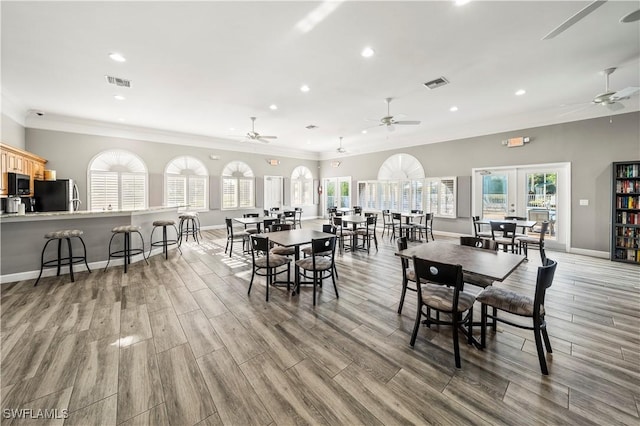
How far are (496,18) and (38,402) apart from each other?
557 cm

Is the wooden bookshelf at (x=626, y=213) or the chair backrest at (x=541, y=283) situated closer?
the chair backrest at (x=541, y=283)

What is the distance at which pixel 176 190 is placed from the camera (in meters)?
8.73

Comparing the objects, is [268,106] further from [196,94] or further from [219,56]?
[219,56]

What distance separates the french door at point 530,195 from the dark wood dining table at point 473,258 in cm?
506

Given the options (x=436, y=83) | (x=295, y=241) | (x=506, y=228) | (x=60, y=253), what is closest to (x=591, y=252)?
(x=506, y=228)

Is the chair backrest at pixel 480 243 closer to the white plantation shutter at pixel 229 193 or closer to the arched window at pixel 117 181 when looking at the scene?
the white plantation shutter at pixel 229 193

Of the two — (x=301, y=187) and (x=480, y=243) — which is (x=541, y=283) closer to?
(x=480, y=243)

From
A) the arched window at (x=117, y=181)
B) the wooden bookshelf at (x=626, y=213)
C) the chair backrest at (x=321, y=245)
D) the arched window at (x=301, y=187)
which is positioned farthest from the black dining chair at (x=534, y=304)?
the arched window at (x=301, y=187)

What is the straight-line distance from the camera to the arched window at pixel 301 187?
12.1m

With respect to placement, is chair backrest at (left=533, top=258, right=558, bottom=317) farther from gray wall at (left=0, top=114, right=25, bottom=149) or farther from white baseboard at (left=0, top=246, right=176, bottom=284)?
gray wall at (left=0, top=114, right=25, bottom=149)

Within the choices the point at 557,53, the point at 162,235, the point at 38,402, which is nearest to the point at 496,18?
the point at 557,53

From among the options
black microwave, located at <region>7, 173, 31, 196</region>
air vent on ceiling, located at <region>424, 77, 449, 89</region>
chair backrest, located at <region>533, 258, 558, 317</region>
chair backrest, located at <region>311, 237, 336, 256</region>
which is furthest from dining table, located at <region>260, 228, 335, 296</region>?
black microwave, located at <region>7, 173, 31, 196</region>

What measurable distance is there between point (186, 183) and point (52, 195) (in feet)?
11.6
